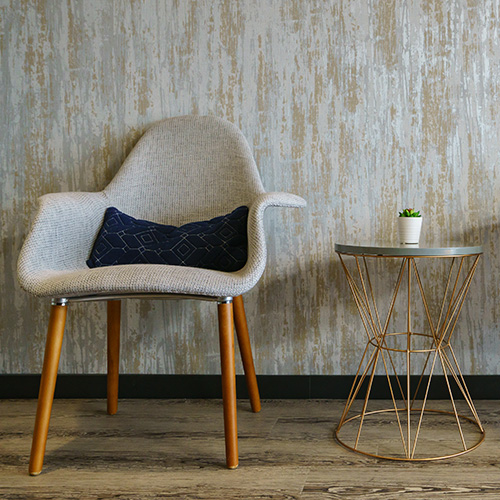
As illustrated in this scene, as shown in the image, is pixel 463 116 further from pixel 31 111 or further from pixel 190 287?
pixel 31 111

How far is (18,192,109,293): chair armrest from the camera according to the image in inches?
53.7

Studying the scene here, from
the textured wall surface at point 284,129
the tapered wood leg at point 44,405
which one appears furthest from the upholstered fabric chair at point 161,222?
the textured wall surface at point 284,129

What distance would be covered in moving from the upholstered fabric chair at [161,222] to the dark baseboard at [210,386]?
0.15 meters

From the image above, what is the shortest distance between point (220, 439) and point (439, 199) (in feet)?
3.27

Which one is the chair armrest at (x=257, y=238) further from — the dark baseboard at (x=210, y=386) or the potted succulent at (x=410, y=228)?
the dark baseboard at (x=210, y=386)

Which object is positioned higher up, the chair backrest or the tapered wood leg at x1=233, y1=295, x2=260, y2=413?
the chair backrest

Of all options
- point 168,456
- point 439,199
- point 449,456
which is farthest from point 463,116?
point 168,456

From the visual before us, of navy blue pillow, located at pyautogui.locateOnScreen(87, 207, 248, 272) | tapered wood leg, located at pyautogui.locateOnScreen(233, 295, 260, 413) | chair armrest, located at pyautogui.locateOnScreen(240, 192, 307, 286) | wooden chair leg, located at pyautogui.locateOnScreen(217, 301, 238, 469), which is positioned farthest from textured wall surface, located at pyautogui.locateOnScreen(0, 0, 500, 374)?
wooden chair leg, located at pyautogui.locateOnScreen(217, 301, 238, 469)

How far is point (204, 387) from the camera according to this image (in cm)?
185

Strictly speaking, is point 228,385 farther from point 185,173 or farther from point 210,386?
point 185,173

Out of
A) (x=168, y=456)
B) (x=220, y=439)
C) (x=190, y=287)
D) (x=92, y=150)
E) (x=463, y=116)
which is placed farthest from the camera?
(x=92, y=150)

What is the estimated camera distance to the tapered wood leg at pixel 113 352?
1691mm

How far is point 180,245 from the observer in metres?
1.56

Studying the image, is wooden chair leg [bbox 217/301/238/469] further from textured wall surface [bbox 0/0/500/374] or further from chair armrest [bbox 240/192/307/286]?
textured wall surface [bbox 0/0/500/374]
